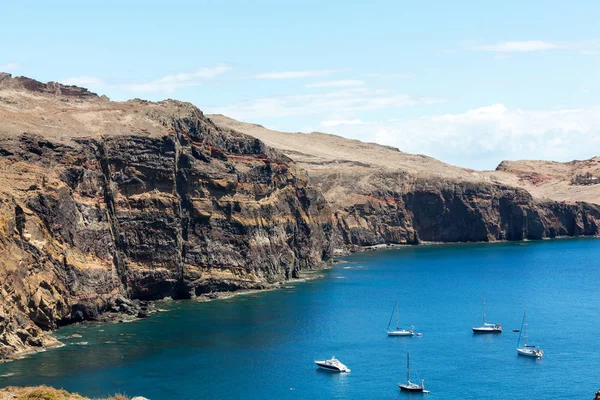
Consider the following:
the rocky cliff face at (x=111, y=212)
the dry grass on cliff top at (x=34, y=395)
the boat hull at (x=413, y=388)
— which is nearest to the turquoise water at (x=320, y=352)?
the boat hull at (x=413, y=388)

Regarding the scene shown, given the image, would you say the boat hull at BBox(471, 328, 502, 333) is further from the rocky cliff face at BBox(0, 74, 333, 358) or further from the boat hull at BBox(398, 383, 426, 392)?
the rocky cliff face at BBox(0, 74, 333, 358)

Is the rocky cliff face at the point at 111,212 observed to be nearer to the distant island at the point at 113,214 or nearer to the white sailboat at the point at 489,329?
the distant island at the point at 113,214

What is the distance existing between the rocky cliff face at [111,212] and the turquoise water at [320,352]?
6955mm

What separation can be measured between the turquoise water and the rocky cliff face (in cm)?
696

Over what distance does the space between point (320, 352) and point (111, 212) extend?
187ft

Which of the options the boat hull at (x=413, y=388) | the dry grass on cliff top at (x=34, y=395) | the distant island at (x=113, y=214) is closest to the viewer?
the dry grass on cliff top at (x=34, y=395)

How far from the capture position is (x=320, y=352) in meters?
131

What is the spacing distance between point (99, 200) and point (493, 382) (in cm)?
8235

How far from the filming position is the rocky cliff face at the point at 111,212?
443 ft

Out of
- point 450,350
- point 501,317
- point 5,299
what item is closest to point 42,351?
point 5,299

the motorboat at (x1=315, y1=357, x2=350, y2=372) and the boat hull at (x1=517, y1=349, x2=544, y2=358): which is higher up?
the boat hull at (x1=517, y1=349, x2=544, y2=358)

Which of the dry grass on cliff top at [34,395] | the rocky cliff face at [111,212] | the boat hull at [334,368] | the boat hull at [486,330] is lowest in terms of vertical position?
the boat hull at [334,368]

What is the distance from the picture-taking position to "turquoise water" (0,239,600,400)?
362 feet

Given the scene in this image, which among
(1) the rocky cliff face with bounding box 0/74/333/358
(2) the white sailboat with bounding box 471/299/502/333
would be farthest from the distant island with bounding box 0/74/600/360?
(2) the white sailboat with bounding box 471/299/502/333
